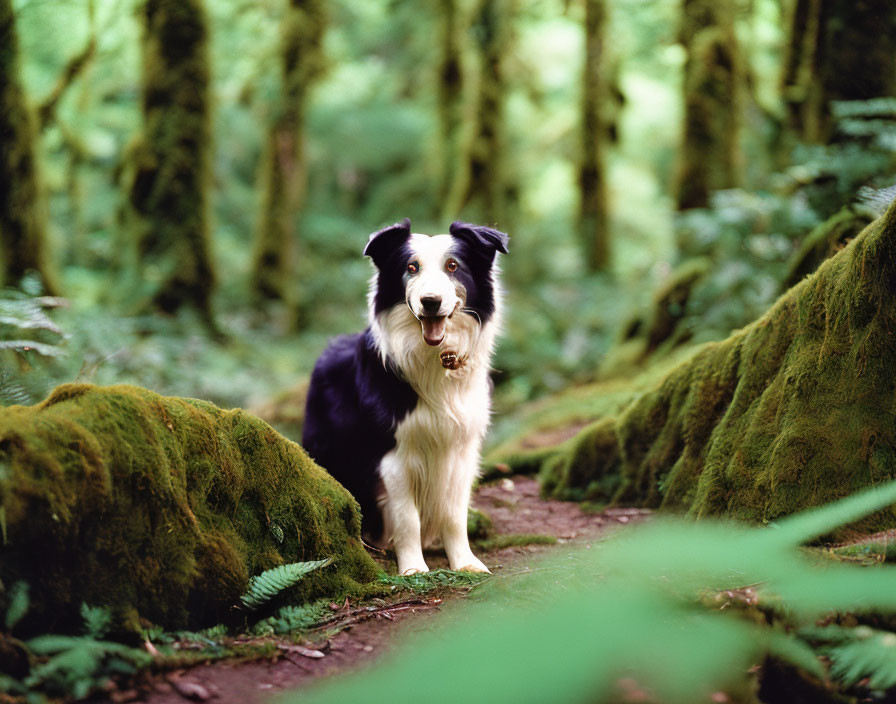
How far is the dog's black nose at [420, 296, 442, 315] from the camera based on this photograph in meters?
4.18

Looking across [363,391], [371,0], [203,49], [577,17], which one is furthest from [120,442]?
[371,0]

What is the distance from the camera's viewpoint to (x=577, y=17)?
693 inches

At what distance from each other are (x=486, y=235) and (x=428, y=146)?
17.6m

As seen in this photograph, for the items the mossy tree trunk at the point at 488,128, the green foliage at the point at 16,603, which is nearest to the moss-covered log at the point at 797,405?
the green foliage at the point at 16,603

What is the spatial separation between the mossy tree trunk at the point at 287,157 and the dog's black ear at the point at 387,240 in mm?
12419

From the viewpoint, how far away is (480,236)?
4531mm

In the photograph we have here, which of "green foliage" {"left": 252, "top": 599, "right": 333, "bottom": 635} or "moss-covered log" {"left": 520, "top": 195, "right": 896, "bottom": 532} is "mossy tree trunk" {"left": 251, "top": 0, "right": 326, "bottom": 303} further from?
"green foliage" {"left": 252, "top": 599, "right": 333, "bottom": 635}

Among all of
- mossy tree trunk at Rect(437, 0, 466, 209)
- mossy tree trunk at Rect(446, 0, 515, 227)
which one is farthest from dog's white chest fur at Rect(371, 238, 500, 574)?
mossy tree trunk at Rect(437, 0, 466, 209)

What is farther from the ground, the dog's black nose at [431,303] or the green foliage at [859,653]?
the dog's black nose at [431,303]

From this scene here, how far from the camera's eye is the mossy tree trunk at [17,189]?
8539 mm

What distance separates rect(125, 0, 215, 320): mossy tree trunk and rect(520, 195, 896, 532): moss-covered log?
364 inches

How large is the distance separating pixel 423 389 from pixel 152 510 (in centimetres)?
210

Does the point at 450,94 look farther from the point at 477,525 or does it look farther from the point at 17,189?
the point at 477,525

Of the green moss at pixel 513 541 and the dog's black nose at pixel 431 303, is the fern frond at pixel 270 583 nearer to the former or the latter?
the dog's black nose at pixel 431 303
